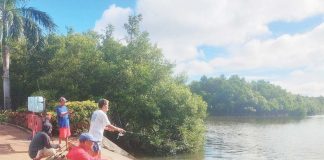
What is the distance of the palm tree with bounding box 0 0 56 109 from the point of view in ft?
87.5

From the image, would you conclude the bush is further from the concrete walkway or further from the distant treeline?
the distant treeline

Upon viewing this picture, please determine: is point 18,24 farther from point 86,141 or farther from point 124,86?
point 86,141

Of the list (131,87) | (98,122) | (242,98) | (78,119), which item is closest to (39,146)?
(98,122)

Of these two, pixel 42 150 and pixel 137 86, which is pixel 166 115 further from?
pixel 42 150

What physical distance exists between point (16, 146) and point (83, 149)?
34.6ft

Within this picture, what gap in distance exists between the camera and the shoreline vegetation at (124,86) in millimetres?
26828

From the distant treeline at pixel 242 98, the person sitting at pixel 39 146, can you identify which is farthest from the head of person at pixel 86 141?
the distant treeline at pixel 242 98

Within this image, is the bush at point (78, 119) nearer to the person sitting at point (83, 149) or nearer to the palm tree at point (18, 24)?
the palm tree at point (18, 24)

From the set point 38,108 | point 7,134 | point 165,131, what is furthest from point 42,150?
point 165,131

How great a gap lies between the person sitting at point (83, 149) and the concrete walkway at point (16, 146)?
294 inches

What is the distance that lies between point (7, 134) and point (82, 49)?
11.2 m

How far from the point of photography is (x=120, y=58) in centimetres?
3034

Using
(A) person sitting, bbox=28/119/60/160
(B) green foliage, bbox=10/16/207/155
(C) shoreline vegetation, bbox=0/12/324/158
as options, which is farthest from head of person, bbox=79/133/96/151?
(B) green foliage, bbox=10/16/207/155

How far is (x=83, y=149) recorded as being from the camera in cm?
724
